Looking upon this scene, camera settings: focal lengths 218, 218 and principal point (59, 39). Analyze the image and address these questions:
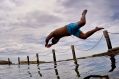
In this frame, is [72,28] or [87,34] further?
[87,34]

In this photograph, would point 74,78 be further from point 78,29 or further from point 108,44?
point 108,44

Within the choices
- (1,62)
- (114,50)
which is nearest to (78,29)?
(114,50)

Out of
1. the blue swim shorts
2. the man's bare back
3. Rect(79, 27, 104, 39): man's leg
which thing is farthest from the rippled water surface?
the blue swim shorts

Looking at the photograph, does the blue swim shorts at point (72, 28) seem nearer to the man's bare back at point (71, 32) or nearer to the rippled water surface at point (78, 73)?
the man's bare back at point (71, 32)

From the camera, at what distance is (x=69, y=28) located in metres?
7.83

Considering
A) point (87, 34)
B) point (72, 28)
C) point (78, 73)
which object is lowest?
point (78, 73)

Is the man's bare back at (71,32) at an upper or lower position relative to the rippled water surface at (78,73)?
upper

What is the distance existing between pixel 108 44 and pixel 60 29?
1395 cm

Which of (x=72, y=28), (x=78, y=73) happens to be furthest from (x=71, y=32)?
(x=78, y=73)

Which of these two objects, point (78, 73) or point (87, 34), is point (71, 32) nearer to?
point (87, 34)

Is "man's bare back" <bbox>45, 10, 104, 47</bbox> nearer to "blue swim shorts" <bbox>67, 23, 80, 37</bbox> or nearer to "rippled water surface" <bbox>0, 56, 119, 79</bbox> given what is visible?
"blue swim shorts" <bbox>67, 23, 80, 37</bbox>

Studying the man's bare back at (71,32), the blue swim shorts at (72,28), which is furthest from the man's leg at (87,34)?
the blue swim shorts at (72,28)

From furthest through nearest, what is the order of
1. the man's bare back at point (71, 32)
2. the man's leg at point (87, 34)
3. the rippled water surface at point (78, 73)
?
the rippled water surface at point (78, 73)
the man's leg at point (87, 34)
the man's bare back at point (71, 32)

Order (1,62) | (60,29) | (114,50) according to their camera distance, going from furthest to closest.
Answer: (1,62) → (114,50) → (60,29)
